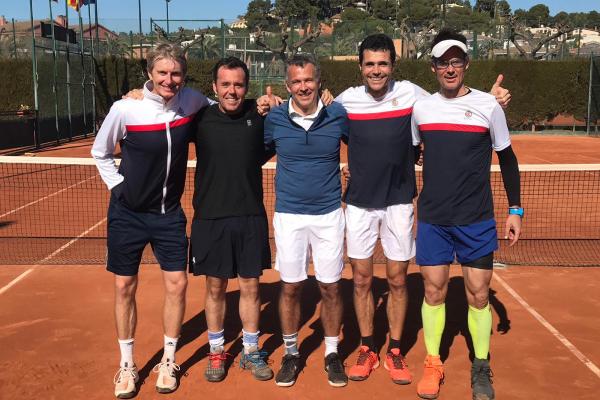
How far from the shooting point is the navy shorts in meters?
3.89

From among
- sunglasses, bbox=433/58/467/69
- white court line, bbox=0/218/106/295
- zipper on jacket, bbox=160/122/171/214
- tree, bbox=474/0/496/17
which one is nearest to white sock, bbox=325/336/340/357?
zipper on jacket, bbox=160/122/171/214

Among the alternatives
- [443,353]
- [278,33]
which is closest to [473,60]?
[278,33]

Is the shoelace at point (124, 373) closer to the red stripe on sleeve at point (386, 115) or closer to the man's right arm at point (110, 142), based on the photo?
the man's right arm at point (110, 142)

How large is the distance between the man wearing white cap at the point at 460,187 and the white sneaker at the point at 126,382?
1.88 m

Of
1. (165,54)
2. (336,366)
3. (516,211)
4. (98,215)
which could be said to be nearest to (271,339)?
(336,366)

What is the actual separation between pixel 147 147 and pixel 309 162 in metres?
1.03

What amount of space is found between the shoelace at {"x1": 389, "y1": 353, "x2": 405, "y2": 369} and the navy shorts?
1615mm

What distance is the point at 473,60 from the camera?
1054 inches

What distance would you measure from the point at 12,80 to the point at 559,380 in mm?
22888

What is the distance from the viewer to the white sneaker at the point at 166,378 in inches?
156

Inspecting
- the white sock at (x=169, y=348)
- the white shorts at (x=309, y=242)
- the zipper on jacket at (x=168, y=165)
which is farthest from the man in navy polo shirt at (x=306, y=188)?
the white sock at (x=169, y=348)

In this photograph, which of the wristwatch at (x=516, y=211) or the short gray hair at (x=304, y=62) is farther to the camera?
the wristwatch at (x=516, y=211)

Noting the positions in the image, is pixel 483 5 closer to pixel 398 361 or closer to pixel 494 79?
pixel 494 79

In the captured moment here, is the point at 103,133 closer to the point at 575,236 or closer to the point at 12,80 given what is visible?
the point at 575,236
